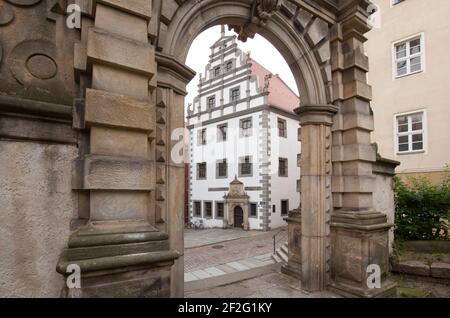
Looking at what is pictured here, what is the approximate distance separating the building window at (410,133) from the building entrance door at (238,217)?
44.9ft

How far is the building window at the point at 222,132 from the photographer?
24745 mm

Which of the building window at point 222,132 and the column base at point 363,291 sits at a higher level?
the building window at point 222,132

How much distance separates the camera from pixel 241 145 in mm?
23766

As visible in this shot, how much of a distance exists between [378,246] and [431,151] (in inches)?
391

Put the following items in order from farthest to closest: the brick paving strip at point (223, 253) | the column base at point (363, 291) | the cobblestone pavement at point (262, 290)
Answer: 1. the brick paving strip at point (223, 253)
2. the cobblestone pavement at point (262, 290)
3. the column base at point (363, 291)

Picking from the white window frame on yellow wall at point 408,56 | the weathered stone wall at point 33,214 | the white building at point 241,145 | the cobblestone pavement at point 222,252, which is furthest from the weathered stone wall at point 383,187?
the white building at point 241,145

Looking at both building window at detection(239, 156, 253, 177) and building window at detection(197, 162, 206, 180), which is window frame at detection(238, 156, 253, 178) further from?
building window at detection(197, 162, 206, 180)

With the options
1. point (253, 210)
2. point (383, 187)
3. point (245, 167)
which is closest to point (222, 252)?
point (383, 187)

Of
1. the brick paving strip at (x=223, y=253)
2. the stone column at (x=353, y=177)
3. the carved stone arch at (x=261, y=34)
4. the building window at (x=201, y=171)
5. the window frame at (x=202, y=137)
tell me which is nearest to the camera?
the carved stone arch at (x=261, y=34)

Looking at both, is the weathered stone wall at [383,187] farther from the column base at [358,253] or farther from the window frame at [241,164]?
the window frame at [241,164]

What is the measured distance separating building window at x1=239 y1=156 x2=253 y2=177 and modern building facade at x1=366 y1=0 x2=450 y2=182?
35.6ft

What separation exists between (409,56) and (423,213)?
9.14 m

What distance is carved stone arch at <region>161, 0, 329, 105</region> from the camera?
3.87 m

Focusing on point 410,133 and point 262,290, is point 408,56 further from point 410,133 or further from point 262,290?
point 262,290
